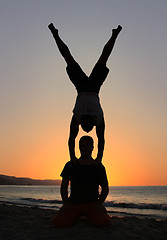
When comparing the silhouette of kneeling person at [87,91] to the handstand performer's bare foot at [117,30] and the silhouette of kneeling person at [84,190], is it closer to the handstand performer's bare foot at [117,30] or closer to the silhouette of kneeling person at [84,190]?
the handstand performer's bare foot at [117,30]

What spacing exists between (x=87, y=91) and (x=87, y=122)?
0.55 meters

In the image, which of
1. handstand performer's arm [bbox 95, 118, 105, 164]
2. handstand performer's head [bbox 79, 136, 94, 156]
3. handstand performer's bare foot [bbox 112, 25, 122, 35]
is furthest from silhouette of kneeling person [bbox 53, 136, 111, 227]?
handstand performer's bare foot [bbox 112, 25, 122, 35]

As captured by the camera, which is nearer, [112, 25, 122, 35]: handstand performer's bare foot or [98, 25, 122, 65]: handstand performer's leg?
[98, 25, 122, 65]: handstand performer's leg

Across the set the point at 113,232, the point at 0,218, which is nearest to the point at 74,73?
the point at 113,232

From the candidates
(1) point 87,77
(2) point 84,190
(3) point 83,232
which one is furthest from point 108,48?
→ (3) point 83,232

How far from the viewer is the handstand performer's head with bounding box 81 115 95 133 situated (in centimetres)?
438

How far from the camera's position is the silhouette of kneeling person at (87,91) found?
439cm

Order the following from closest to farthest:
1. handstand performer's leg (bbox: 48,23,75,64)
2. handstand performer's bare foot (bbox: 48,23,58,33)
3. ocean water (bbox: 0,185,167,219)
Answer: handstand performer's leg (bbox: 48,23,75,64), handstand performer's bare foot (bbox: 48,23,58,33), ocean water (bbox: 0,185,167,219)

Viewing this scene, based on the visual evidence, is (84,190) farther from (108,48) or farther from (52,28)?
(52,28)

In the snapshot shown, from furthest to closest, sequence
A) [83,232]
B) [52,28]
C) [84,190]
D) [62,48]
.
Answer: [52,28], [62,48], [84,190], [83,232]

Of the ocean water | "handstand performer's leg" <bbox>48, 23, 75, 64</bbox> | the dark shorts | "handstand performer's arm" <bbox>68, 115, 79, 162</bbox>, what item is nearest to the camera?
"handstand performer's arm" <bbox>68, 115, 79, 162</bbox>

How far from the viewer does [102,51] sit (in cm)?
488

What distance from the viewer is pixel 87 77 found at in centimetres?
467

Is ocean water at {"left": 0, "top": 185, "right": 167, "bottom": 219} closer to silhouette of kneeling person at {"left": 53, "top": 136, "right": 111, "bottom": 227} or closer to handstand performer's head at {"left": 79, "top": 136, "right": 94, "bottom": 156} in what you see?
silhouette of kneeling person at {"left": 53, "top": 136, "right": 111, "bottom": 227}
